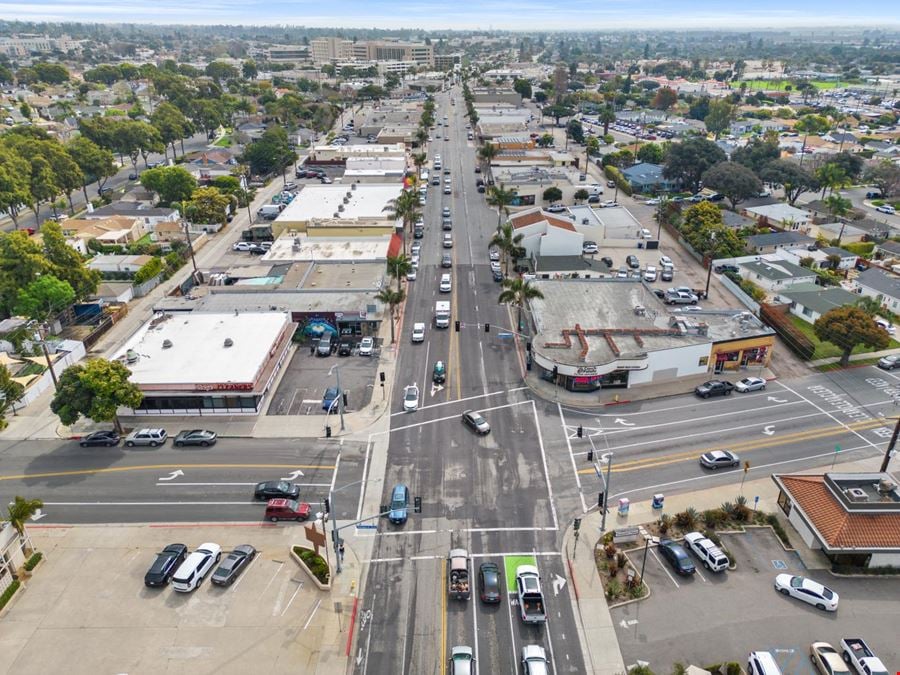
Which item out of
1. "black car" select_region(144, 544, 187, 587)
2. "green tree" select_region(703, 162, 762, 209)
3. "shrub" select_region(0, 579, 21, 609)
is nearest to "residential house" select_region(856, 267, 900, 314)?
"green tree" select_region(703, 162, 762, 209)

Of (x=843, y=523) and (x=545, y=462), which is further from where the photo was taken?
(x=545, y=462)

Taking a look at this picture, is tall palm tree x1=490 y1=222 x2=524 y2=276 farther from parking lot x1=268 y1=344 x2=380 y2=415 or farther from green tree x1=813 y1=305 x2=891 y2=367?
green tree x1=813 y1=305 x2=891 y2=367

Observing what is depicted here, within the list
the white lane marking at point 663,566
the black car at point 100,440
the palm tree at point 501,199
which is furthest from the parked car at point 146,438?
the palm tree at point 501,199

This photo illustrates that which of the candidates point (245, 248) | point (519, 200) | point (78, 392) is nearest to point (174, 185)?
point (245, 248)

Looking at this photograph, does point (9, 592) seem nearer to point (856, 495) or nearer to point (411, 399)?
point (411, 399)

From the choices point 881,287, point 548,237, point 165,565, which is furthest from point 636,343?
point 165,565

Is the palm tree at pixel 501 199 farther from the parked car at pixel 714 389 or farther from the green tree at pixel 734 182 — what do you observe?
the parked car at pixel 714 389
